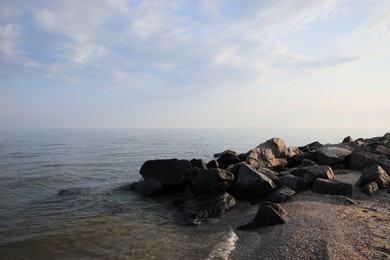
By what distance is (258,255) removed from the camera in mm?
7641

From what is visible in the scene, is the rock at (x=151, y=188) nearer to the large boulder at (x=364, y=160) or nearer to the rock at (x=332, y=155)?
the rock at (x=332, y=155)

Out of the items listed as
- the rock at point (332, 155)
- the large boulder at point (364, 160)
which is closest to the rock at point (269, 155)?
the rock at point (332, 155)

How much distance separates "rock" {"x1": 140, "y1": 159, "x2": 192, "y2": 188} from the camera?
51.3 feet

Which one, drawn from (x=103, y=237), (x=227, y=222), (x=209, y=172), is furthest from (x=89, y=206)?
(x=227, y=222)

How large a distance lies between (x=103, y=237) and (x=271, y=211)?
17.4ft

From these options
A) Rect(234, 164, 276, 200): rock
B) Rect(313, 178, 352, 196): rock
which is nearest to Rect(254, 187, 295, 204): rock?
Rect(234, 164, 276, 200): rock

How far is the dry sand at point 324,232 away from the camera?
23.7 feet

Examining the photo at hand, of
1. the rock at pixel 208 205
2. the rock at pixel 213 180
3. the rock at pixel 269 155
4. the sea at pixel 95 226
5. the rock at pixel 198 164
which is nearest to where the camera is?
the sea at pixel 95 226

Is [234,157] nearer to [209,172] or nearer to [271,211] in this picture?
[209,172]

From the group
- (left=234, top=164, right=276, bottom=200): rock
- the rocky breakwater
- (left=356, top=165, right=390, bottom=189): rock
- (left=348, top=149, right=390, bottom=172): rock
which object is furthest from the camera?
(left=348, top=149, right=390, bottom=172): rock

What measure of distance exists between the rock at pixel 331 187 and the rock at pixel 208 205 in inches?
139

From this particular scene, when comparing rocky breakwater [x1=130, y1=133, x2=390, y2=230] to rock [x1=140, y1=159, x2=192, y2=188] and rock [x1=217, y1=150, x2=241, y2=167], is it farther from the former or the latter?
rock [x1=217, y1=150, x2=241, y2=167]

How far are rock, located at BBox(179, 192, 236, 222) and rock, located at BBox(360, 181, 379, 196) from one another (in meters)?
5.15

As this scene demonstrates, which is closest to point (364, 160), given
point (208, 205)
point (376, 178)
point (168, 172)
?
point (376, 178)
